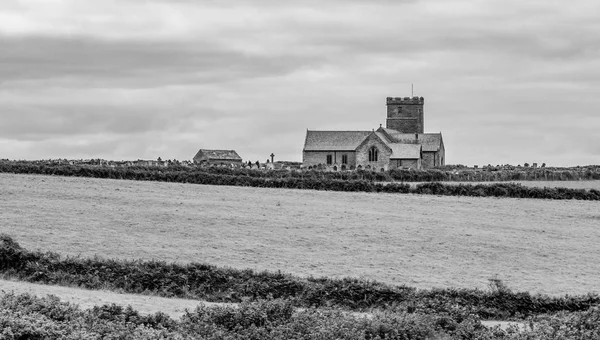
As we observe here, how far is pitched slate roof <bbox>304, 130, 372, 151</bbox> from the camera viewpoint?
12531cm

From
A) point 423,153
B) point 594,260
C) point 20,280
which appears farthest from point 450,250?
point 423,153

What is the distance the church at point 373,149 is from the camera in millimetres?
119438

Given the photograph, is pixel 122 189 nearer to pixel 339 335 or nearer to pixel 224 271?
pixel 224 271

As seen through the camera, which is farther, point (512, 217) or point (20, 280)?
point (512, 217)

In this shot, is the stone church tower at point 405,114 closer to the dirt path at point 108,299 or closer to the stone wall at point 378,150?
the stone wall at point 378,150

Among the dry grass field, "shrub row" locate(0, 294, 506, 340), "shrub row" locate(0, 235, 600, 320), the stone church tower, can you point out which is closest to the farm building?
the stone church tower

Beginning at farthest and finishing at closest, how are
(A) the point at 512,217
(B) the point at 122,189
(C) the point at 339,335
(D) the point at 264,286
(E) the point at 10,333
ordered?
(B) the point at 122,189 → (A) the point at 512,217 → (D) the point at 264,286 → (C) the point at 339,335 → (E) the point at 10,333

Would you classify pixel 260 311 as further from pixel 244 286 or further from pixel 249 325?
pixel 244 286

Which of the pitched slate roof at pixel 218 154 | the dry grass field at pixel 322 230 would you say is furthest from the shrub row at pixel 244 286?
the pitched slate roof at pixel 218 154

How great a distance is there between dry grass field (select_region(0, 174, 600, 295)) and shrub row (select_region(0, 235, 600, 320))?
316 centimetres

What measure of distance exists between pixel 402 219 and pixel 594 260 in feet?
39.3

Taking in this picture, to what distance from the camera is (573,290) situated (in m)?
30.9

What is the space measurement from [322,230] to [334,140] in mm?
83606

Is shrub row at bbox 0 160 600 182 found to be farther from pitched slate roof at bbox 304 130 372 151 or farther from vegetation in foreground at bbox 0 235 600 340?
pitched slate roof at bbox 304 130 372 151
